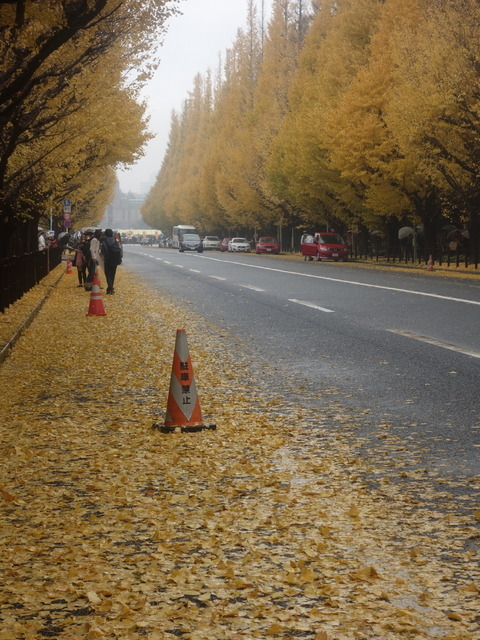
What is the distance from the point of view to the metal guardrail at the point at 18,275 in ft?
65.6

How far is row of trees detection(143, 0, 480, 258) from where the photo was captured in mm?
39281

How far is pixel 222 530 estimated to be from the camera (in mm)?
5590

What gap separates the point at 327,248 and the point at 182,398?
152 ft

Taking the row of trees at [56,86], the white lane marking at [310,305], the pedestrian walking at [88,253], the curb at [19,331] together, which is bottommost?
the curb at [19,331]

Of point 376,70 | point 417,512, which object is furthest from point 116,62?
point 417,512

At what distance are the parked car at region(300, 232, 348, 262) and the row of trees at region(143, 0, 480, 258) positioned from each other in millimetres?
1835

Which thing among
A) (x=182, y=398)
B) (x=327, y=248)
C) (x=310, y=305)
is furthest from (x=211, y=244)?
(x=182, y=398)

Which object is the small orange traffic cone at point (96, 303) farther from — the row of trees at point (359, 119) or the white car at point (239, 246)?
the white car at point (239, 246)

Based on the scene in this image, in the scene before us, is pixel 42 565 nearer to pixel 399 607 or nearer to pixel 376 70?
pixel 399 607

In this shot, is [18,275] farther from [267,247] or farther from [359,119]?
[267,247]

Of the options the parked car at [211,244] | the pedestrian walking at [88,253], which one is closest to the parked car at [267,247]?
the parked car at [211,244]

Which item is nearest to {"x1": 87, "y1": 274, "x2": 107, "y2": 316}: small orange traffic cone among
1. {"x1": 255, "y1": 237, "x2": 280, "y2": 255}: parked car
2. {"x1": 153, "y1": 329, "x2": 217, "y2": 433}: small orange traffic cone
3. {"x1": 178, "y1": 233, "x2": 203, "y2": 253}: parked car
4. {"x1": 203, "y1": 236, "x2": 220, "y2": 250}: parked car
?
{"x1": 153, "y1": 329, "x2": 217, "y2": 433}: small orange traffic cone

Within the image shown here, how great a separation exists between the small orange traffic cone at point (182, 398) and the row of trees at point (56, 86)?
5.79 m

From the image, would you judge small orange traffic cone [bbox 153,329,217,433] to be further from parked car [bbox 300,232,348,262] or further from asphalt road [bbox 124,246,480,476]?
parked car [bbox 300,232,348,262]
